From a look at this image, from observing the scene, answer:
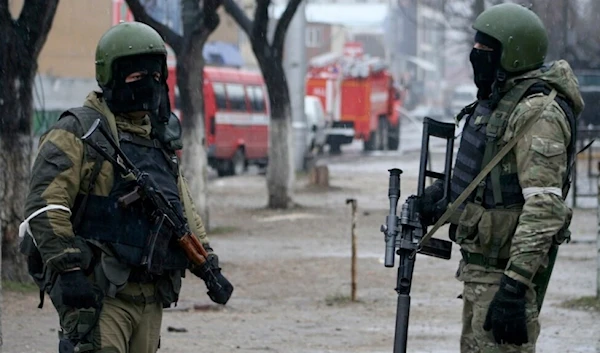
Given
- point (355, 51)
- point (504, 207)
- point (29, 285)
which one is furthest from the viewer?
point (355, 51)

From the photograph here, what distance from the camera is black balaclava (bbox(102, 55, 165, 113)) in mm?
5238

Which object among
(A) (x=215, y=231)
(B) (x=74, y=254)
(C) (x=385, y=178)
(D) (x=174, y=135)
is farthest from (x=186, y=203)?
(C) (x=385, y=178)

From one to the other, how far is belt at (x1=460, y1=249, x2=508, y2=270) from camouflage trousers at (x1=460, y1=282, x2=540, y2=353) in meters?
0.08

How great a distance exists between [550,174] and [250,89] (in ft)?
96.7

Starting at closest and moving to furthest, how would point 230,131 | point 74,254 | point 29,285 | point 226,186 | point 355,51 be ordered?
point 74,254, point 29,285, point 226,186, point 230,131, point 355,51

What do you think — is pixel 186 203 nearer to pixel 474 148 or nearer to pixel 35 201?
pixel 35 201

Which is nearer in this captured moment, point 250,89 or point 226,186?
point 226,186

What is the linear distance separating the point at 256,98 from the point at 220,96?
2.03 metres

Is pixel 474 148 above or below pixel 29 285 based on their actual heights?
above

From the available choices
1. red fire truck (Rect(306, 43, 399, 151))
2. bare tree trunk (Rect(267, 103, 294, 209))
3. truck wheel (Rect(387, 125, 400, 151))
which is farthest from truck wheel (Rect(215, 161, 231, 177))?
truck wheel (Rect(387, 125, 400, 151))

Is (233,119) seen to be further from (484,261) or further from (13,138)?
(484,261)

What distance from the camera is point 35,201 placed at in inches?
196

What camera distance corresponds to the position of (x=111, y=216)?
5.11 metres

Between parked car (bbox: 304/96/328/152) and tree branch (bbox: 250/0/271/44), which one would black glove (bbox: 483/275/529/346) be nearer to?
tree branch (bbox: 250/0/271/44)
